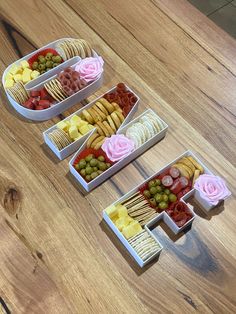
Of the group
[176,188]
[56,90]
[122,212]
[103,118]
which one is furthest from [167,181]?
[56,90]

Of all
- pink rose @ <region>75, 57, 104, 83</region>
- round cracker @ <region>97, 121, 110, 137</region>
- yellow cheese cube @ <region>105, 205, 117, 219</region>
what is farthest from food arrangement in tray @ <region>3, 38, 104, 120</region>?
yellow cheese cube @ <region>105, 205, 117, 219</region>

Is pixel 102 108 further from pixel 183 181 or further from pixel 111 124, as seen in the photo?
pixel 183 181

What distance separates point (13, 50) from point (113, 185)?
0.51 m

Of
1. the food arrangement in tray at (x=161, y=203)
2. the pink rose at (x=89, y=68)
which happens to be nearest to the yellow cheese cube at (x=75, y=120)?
the pink rose at (x=89, y=68)

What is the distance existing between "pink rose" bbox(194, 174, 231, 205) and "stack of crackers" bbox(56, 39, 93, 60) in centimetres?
47

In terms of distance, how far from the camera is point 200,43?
3.72 feet

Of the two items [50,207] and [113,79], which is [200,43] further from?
[50,207]

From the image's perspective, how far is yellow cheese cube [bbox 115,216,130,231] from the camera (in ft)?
2.78

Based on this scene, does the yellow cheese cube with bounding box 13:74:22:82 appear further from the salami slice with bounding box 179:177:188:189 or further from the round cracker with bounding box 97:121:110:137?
the salami slice with bounding box 179:177:188:189

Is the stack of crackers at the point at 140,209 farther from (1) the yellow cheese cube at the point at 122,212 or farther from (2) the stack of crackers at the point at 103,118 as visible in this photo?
(2) the stack of crackers at the point at 103,118

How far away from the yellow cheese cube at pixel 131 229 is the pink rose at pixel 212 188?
0.52ft

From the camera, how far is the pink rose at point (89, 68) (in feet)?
3.41

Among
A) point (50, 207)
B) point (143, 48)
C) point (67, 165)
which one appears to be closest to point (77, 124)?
point (67, 165)

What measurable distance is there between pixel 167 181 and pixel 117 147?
0.46 feet
